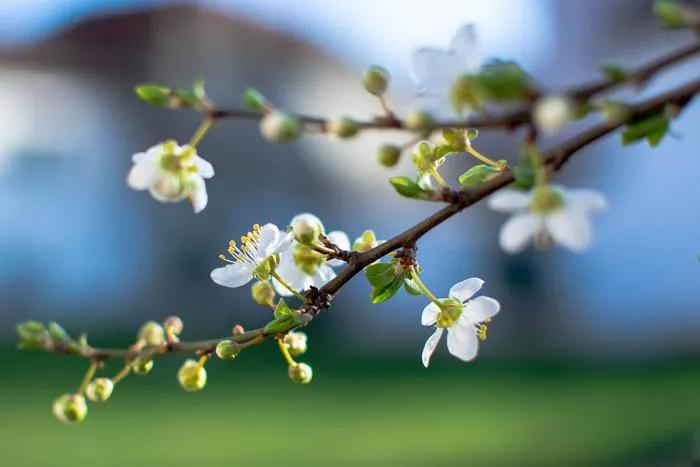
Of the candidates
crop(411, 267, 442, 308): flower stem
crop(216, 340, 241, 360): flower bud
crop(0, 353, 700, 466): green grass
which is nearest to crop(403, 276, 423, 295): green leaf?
crop(411, 267, 442, 308): flower stem

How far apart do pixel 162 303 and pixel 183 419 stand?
2.06 metres

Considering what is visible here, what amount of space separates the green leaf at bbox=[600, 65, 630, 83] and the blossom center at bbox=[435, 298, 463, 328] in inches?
11.5

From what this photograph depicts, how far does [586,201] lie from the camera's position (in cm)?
46

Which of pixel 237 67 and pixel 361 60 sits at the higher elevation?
pixel 361 60

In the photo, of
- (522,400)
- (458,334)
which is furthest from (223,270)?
(522,400)

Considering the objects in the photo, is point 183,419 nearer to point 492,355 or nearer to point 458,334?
point 492,355

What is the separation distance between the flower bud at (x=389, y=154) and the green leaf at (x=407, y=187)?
2.7 inches

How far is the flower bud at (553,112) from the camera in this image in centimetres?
36

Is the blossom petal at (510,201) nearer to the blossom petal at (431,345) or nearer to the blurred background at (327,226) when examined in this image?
the blossom petal at (431,345)

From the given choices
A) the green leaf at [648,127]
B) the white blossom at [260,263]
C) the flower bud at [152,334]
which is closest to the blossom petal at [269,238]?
the white blossom at [260,263]

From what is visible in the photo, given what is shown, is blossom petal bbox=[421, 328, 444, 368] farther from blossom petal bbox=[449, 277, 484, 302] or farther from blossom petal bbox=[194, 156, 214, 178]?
blossom petal bbox=[194, 156, 214, 178]

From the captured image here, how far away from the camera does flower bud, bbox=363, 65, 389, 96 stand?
511mm

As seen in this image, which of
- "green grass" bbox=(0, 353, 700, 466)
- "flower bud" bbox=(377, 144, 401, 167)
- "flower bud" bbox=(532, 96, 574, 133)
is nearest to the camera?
"flower bud" bbox=(532, 96, 574, 133)

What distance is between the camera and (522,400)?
4.87 m
